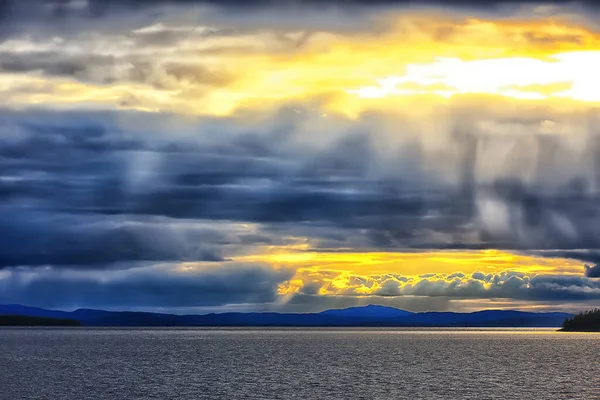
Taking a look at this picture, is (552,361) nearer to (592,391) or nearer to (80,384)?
(592,391)

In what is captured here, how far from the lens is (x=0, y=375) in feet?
459

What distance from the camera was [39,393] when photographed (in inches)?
4338

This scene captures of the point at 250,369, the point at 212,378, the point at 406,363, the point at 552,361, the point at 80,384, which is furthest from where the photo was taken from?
the point at 552,361

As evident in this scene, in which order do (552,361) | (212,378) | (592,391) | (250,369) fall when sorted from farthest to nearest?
(552,361), (250,369), (212,378), (592,391)

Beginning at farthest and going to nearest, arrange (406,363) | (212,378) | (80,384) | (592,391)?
1. (406,363)
2. (212,378)
3. (80,384)
4. (592,391)

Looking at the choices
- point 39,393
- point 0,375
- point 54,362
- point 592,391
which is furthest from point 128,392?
point 54,362

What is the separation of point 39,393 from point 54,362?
72.4 metres

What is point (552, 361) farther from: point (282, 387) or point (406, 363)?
point (282, 387)

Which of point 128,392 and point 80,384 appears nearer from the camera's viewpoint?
point 128,392

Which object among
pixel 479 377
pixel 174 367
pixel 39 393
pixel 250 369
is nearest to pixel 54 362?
pixel 174 367

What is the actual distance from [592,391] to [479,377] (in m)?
25.4

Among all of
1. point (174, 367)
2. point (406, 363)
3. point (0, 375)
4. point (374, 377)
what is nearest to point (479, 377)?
point (374, 377)

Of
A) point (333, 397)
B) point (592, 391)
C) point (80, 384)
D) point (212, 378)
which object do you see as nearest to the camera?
point (333, 397)

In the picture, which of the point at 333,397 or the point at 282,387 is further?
the point at 282,387
